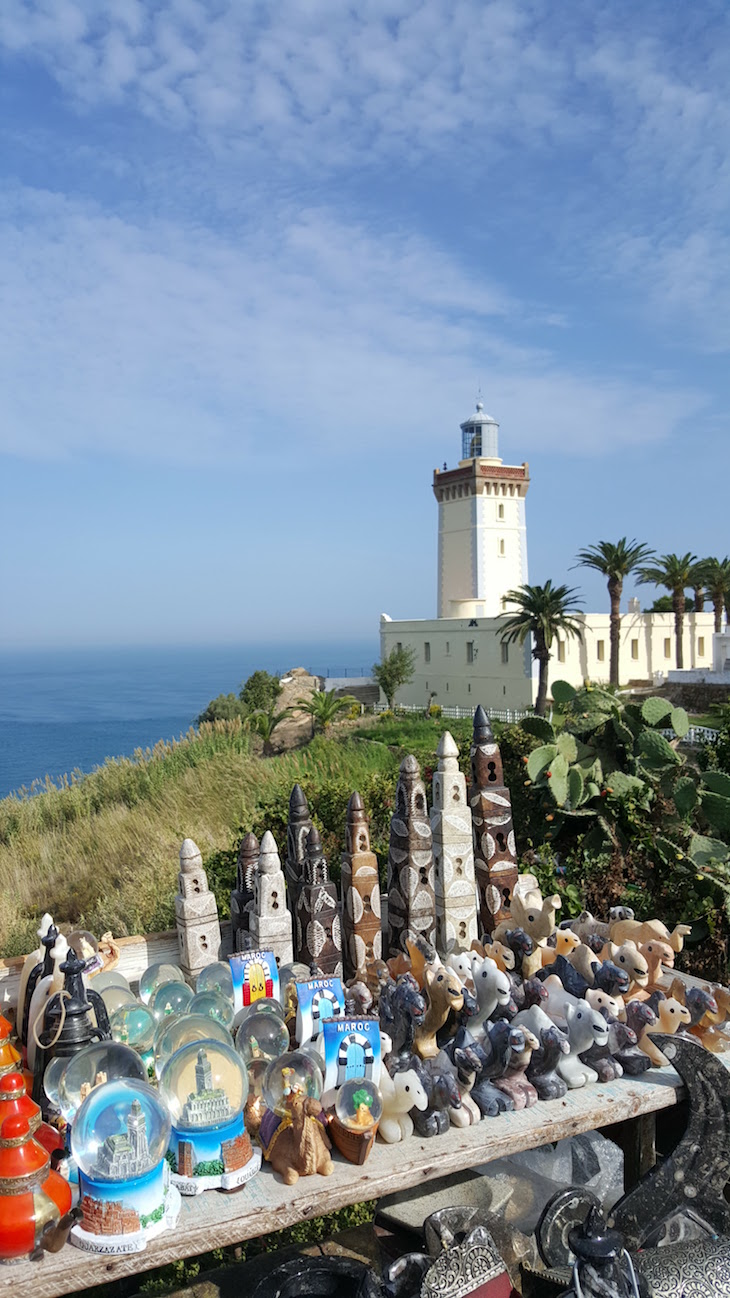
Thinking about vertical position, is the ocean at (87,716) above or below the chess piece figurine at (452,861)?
below

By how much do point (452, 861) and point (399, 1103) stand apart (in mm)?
1669

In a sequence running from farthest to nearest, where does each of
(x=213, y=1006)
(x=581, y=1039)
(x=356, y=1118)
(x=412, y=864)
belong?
(x=412, y=864) → (x=213, y=1006) → (x=581, y=1039) → (x=356, y=1118)

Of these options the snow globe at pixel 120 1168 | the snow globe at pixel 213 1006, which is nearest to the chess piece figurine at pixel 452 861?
the snow globe at pixel 213 1006

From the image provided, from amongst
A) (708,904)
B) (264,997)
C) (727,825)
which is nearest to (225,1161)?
(264,997)

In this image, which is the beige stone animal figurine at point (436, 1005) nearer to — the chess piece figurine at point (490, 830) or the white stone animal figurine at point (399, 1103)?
the white stone animal figurine at point (399, 1103)

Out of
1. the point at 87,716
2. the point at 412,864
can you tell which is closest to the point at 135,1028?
the point at 412,864

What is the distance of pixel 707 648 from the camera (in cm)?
3509

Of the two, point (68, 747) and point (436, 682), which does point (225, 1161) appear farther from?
point (68, 747)

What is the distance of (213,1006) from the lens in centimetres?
375

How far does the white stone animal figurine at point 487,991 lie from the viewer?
364cm

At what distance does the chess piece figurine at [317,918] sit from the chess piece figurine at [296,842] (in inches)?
1.4

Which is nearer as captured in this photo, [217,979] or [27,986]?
[27,986]

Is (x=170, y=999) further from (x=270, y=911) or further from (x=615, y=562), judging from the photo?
(x=615, y=562)

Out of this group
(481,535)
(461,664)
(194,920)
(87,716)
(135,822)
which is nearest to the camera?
(194,920)
